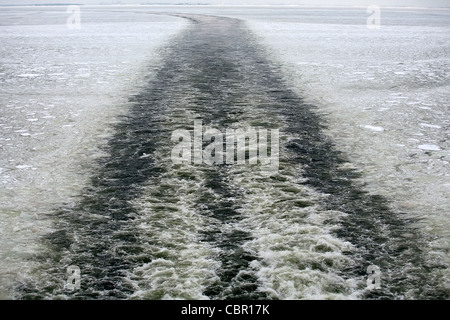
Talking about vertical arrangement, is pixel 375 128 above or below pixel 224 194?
above

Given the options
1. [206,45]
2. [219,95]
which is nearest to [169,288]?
[219,95]

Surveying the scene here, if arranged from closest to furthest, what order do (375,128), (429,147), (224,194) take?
(224,194) → (429,147) → (375,128)

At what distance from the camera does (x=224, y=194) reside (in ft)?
13.7

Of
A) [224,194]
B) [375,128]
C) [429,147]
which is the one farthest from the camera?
[375,128]

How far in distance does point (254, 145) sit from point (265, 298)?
2825 millimetres
